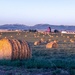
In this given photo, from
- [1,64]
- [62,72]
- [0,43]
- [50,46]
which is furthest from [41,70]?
[50,46]

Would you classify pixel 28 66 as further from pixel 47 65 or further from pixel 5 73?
pixel 5 73

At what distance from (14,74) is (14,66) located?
300 cm

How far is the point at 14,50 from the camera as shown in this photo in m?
22.0

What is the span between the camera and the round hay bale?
2188 centimetres

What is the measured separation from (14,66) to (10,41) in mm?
4444

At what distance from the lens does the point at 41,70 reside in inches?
675

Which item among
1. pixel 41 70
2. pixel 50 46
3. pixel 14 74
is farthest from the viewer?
pixel 50 46

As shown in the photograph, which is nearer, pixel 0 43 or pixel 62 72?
pixel 62 72

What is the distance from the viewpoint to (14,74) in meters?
15.7

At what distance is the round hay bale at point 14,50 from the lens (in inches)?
861

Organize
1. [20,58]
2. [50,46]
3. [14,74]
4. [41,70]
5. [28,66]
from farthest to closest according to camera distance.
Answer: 1. [50,46]
2. [20,58]
3. [28,66]
4. [41,70]
5. [14,74]

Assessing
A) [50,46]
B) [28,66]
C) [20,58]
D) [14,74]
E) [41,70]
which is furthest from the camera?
[50,46]

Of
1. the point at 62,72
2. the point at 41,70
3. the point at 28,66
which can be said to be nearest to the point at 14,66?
the point at 28,66

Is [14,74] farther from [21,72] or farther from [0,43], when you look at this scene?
[0,43]
